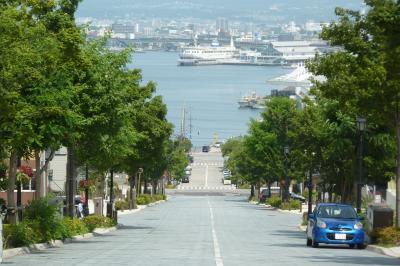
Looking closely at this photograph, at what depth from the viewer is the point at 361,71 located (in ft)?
128

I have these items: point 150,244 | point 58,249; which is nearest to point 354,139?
point 150,244

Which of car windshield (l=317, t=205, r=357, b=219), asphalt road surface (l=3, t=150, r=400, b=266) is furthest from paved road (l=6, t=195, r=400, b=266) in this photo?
car windshield (l=317, t=205, r=357, b=219)

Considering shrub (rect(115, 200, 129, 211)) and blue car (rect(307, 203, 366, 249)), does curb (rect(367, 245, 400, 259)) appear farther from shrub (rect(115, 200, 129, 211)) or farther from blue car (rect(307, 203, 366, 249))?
shrub (rect(115, 200, 129, 211))

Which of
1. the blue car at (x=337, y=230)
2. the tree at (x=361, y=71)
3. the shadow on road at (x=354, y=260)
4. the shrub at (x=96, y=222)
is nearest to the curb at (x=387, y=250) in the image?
the blue car at (x=337, y=230)

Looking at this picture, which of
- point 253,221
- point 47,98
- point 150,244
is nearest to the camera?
point 47,98

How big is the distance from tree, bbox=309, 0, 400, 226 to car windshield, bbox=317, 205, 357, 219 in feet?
6.08

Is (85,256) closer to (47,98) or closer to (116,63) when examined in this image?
(47,98)

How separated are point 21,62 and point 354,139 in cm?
2701

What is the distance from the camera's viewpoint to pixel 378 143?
5375cm

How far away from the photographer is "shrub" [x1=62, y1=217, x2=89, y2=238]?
3918cm

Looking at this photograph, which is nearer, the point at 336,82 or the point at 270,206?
the point at 336,82

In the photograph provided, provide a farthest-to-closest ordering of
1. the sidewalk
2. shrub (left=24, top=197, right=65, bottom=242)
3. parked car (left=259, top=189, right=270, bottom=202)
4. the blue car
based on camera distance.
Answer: parked car (left=259, top=189, right=270, bottom=202), the blue car, shrub (left=24, top=197, right=65, bottom=242), the sidewalk

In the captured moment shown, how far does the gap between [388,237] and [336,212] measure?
1.86 metres

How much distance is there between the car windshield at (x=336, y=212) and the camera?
37.2 m
